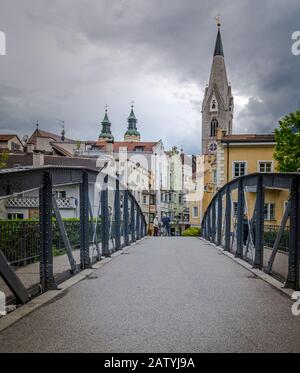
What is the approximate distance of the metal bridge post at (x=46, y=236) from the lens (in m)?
6.29

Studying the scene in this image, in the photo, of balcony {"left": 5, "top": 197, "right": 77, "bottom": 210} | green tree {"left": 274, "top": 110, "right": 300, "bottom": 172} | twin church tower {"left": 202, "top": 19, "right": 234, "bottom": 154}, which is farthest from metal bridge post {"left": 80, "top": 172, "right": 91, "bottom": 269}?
twin church tower {"left": 202, "top": 19, "right": 234, "bottom": 154}

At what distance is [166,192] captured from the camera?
3383 inches

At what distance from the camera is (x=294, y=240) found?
655cm

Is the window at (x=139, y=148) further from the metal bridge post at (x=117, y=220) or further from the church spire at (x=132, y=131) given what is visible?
the metal bridge post at (x=117, y=220)

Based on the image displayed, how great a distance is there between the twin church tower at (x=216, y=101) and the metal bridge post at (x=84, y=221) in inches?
3687

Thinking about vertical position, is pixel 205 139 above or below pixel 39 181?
above

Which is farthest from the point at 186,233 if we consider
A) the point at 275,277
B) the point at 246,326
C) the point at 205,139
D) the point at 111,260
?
the point at 205,139

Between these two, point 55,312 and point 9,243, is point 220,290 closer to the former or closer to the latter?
point 55,312

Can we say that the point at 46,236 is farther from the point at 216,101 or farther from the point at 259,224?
the point at 216,101

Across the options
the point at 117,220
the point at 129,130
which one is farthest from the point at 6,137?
the point at 129,130

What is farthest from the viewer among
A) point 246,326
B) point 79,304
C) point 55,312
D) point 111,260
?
point 111,260

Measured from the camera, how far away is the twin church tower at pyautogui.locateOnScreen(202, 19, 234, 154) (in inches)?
4055

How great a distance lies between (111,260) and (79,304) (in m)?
5.33
